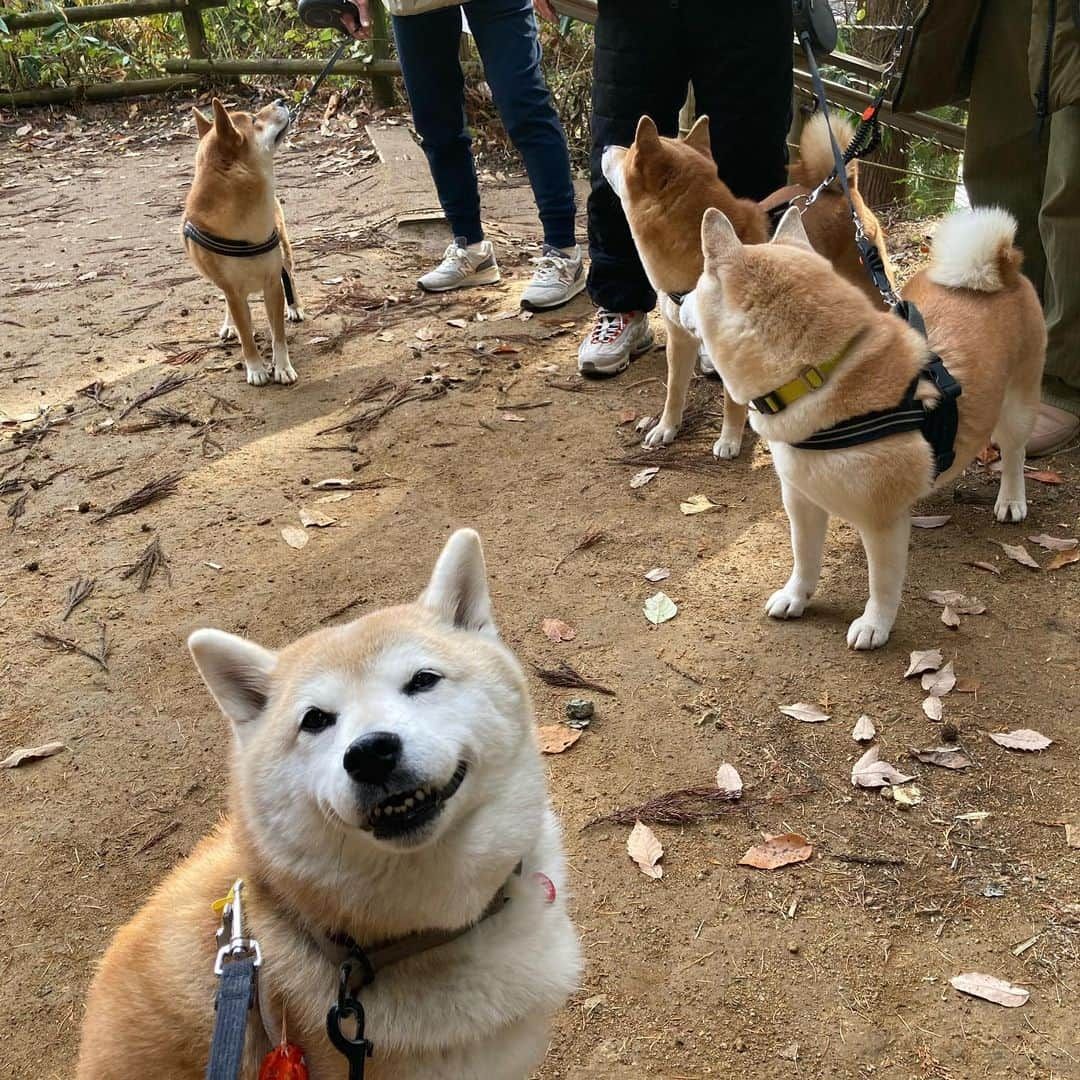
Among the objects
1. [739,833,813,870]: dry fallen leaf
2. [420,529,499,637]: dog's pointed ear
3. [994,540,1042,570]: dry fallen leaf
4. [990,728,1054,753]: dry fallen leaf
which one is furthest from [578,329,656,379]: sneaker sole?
[420,529,499,637]: dog's pointed ear

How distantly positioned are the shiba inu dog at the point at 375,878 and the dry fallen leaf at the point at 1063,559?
228 cm

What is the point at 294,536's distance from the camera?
364 centimetres

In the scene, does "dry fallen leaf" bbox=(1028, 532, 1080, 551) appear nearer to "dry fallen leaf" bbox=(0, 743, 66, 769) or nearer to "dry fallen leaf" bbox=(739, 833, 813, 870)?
"dry fallen leaf" bbox=(739, 833, 813, 870)

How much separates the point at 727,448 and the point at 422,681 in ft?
8.62

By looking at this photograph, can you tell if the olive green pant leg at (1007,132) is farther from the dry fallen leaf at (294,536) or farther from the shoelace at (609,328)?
the dry fallen leaf at (294,536)

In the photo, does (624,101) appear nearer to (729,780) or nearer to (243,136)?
(243,136)

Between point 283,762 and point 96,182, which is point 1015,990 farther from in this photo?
point 96,182

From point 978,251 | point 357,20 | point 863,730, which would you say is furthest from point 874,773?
point 357,20

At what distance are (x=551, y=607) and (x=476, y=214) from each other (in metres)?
3.48

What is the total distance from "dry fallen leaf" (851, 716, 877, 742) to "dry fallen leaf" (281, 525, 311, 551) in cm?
220

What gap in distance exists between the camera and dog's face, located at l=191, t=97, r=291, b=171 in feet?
15.2

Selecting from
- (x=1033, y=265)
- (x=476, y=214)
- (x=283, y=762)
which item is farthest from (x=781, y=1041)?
(x=476, y=214)

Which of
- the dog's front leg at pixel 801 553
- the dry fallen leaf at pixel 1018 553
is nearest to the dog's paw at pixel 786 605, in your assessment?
the dog's front leg at pixel 801 553

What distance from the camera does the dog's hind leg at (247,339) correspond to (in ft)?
15.7
